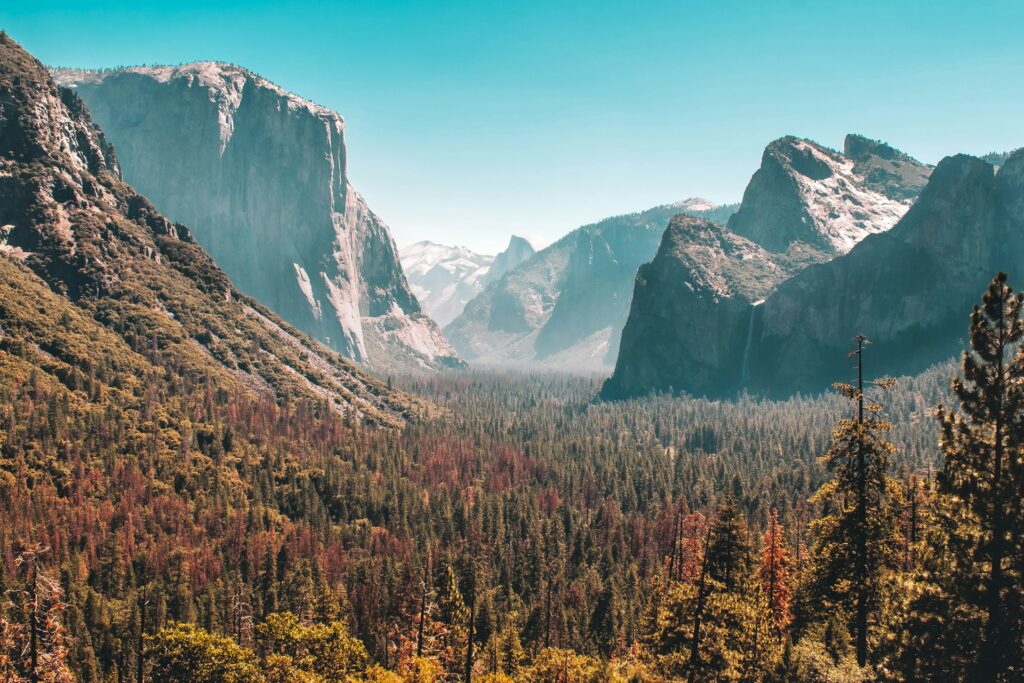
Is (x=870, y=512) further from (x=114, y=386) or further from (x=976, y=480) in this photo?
(x=114, y=386)

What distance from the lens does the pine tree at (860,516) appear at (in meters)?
33.4

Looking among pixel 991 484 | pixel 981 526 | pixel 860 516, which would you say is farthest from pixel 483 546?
pixel 991 484

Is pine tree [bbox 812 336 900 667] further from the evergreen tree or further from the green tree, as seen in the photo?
the green tree

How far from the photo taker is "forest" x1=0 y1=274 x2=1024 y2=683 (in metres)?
27.1

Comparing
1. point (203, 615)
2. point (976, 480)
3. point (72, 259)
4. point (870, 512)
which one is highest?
point (72, 259)

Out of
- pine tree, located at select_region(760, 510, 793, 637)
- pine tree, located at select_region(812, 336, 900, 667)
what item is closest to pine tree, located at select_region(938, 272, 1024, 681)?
pine tree, located at select_region(812, 336, 900, 667)

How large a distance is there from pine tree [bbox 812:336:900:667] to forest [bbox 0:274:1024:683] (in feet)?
0.51

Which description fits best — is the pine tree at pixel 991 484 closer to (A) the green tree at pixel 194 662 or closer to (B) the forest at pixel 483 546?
(B) the forest at pixel 483 546

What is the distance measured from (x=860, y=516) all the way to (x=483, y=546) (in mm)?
30832

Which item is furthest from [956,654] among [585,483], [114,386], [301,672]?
[114,386]

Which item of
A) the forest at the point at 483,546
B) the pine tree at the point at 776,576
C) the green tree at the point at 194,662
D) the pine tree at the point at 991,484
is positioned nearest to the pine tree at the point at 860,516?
the forest at the point at 483,546

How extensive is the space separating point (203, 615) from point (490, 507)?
5780 centimetres

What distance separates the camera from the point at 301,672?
43406 mm

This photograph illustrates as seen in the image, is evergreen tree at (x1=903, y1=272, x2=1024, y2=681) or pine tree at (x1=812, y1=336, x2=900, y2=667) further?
pine tree at (x1=812, y1=336, x2=900, y2=667)
